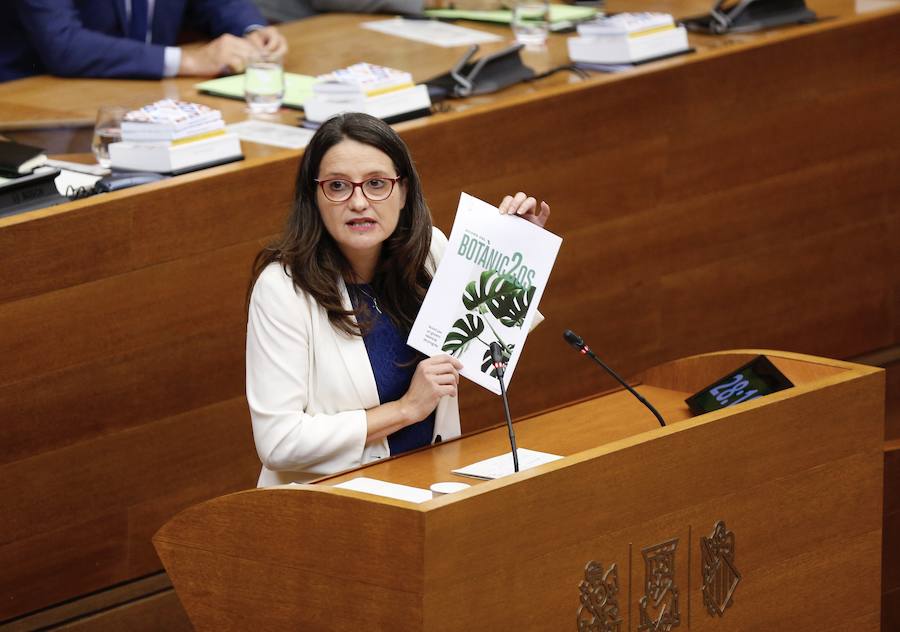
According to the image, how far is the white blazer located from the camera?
2586 millimetres

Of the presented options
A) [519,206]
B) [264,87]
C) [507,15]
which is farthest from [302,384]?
[507,15]

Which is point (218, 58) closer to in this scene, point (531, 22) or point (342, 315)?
point (531, 22)

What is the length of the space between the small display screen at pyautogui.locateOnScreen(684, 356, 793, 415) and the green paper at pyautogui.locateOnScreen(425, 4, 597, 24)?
2.39 meters

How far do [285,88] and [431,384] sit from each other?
178 centimetres

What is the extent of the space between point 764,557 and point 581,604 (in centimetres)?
38

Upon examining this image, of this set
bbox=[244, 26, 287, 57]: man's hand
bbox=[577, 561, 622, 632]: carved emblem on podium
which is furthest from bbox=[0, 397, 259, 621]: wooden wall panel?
bbox=[577, 561, 622, 632]: carved emblem on podium

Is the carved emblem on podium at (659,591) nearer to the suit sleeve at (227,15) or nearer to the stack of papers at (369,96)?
the stack of papers at (369,96)

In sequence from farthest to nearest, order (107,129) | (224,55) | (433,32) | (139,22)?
(433,32), (139,22), (224,55), (107,129)

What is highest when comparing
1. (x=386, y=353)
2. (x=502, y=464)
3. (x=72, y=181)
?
(x=72, y=181)

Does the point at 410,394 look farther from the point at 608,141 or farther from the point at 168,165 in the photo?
the point at 608,141

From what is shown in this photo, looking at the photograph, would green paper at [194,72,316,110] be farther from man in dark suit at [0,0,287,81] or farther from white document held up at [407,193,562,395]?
white document held up at [407,193,562,395]

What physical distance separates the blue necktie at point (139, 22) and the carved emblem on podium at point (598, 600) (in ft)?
8.96

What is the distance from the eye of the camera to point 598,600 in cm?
228

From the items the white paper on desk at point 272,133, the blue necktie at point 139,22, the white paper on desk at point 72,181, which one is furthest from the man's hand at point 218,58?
the white paper on desk at point 72,181
